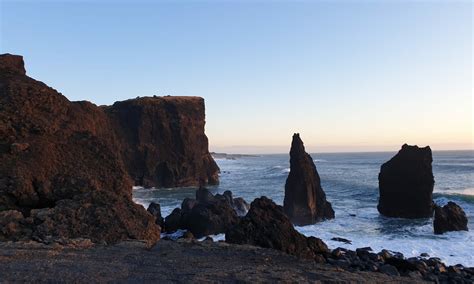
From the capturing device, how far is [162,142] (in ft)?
214

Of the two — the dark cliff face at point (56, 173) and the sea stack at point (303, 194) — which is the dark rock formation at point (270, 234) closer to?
the dark cliff face at point (56, 173)

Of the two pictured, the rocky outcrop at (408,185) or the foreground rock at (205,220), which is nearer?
the foreground rock at (205,220)

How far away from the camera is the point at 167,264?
9.73 m

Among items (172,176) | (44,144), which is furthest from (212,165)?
(44,144)

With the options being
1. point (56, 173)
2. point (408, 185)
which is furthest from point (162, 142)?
point (56, 173)

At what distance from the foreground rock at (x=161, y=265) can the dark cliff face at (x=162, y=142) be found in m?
50.9

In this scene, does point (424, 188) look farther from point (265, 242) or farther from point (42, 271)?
point (42, 271)

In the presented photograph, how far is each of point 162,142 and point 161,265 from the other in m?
56.5

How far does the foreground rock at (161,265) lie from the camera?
329 inches

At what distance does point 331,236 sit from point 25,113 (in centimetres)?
1633

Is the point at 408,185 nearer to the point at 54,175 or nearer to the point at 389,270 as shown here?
the point at 389,270

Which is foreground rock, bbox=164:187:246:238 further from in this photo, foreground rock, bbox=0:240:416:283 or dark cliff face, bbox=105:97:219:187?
dark cliff face, bbox=105:97:219:187

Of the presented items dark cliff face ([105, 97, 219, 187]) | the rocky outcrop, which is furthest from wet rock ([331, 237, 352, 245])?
dark cliff face ([105, 97, 219, 187])

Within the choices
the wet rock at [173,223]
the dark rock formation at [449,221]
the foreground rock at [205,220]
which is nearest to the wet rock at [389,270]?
the foreground rock at [205,220]
